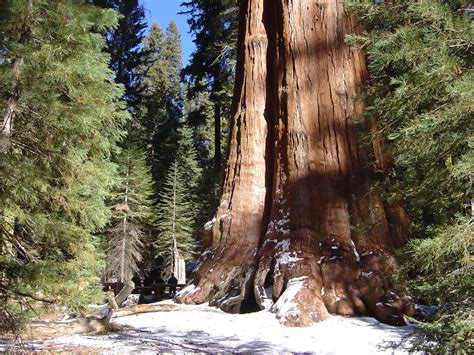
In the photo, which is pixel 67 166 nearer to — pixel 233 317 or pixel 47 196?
pixel 47 196

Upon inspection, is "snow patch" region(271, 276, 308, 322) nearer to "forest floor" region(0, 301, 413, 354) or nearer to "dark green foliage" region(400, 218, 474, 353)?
"forest floor" region(0, 301, 413, 354)

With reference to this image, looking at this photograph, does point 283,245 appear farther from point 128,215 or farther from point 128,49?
point 128,49

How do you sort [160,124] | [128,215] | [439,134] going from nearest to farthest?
[439,134]
[128,215]
[160,124]

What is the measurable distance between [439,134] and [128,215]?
886 inches

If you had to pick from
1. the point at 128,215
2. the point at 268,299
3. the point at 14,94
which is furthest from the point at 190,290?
the point at 128,215

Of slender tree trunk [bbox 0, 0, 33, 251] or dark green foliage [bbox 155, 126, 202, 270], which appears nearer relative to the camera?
slender tree trunk [bbox 0, 0, 33, 251]

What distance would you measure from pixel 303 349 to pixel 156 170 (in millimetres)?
27520

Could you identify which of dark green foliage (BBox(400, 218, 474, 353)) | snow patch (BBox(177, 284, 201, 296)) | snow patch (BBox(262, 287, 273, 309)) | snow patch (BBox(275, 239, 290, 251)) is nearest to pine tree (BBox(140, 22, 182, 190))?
snow patch (BBox(177, 284, 201, 296))

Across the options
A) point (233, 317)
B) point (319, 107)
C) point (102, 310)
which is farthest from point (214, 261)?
point (319, 107)

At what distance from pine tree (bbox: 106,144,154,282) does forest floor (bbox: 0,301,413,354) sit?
1757 cm

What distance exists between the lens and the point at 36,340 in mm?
5879

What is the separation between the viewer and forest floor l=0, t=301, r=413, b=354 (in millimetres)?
5250

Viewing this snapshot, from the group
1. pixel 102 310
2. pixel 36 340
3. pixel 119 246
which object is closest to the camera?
pixel 36 340

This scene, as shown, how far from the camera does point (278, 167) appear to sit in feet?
29.0
